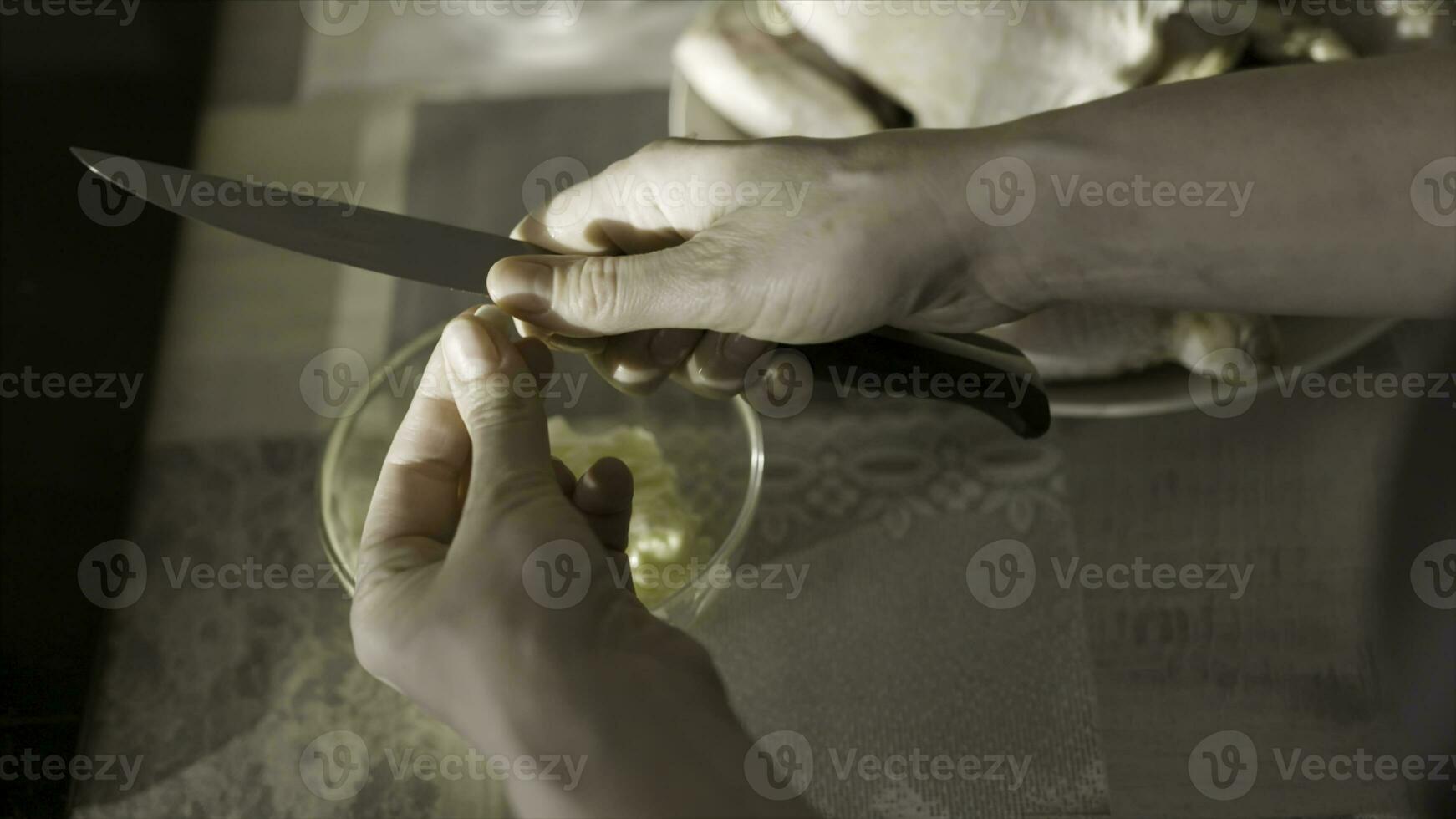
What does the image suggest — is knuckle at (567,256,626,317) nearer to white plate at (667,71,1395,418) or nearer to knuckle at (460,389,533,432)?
knuckle at (460,389,533,432)

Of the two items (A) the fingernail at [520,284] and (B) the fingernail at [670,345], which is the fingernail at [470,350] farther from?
(B) the fingernail at [670,345]

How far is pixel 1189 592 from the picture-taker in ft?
2.45

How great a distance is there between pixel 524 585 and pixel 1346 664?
60cm

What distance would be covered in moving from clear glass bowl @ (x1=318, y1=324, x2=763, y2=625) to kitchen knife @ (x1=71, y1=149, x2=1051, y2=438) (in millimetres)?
118

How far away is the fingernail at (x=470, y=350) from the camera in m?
0.57

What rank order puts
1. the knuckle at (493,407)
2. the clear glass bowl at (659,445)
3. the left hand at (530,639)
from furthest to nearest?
1. the clear glass bowl at (659,445)
2. the knuckle at (493,407)
3. the left hand at (530,639)

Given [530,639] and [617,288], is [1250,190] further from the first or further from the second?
[530,639]

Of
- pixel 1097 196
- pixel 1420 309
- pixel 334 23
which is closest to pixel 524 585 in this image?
pixel 1097 196

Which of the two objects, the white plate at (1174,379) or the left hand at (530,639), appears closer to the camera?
the left hand at (530,639)

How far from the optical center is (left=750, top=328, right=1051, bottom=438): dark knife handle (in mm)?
684

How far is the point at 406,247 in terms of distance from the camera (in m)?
0.60

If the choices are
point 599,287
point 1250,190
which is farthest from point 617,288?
point 1250,190

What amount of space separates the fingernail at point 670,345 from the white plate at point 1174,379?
0.19 meters

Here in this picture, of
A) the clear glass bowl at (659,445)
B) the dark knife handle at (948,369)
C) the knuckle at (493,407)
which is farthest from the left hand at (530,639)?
the dark knife handle at (948,369)
